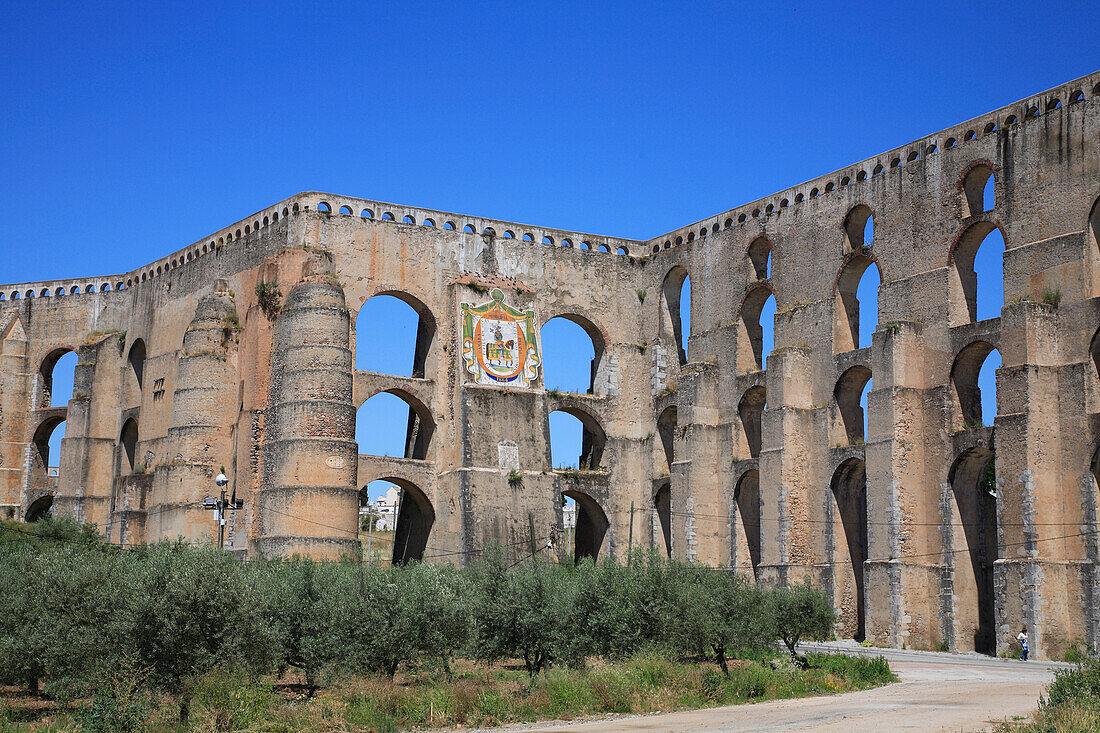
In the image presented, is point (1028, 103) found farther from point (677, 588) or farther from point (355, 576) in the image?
point (355, 576)

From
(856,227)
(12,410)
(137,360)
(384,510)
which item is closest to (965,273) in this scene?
(856,227)

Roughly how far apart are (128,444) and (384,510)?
1317 inches

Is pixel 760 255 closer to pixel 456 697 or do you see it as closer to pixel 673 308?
pixel 673 308

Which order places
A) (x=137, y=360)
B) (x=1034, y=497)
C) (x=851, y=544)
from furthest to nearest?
(x=137, y=360), (x=851, y=544), (x=1034, y=497)

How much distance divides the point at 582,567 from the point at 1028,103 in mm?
14775

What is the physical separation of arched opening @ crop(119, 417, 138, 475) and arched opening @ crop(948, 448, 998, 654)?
1006 inches

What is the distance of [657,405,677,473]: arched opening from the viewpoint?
36259 millimetres

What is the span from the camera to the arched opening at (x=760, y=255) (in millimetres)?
34656

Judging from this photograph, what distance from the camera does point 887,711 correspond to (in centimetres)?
1656

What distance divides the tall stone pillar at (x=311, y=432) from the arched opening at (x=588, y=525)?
6973 mm

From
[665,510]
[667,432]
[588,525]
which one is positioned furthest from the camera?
[588,525]

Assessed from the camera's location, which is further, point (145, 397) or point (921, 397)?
point (145, 397)

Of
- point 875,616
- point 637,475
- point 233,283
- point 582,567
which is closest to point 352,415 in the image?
point 233,283

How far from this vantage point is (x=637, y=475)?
36.2 metres
